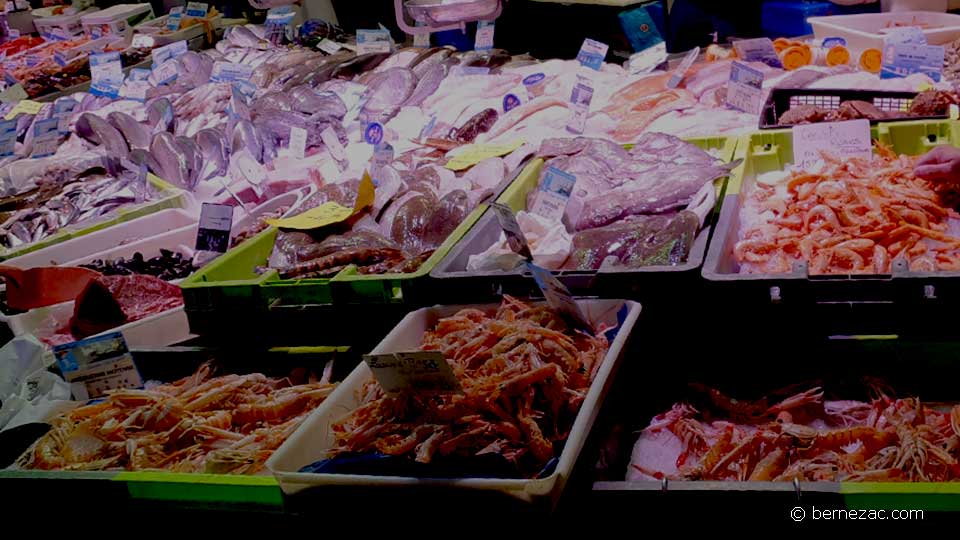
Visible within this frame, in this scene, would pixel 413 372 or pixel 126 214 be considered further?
pixel 126 214

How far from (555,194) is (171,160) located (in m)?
2.75

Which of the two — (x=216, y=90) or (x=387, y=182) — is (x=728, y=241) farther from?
(x=216, y=90)

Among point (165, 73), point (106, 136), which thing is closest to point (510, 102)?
point (106, 136)

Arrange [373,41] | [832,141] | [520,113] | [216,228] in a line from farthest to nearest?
[373,41] → [520,113] → [216,228] → [832,141]

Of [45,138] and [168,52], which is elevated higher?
[168,52]

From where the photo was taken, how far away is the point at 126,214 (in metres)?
4.37

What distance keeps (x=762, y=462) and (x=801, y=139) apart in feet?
5.72

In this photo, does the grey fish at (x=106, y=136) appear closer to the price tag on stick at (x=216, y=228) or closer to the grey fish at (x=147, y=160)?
the grey fish at (x=147, y=160)

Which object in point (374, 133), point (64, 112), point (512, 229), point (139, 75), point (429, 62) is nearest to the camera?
point (512, 229)

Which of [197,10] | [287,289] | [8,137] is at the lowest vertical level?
[8,137]

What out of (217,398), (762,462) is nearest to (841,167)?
(762,462)

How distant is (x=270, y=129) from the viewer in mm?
5227

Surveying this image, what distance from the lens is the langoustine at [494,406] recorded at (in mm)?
1939

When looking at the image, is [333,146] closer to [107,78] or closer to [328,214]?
[328,214]
